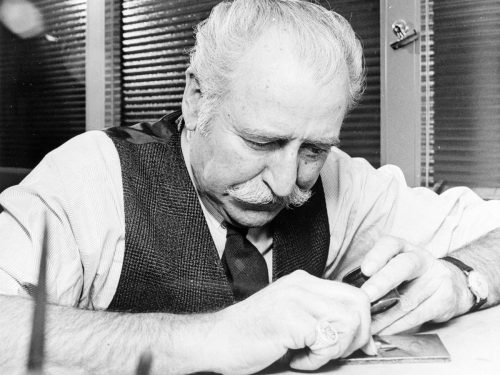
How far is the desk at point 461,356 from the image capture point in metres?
0.87

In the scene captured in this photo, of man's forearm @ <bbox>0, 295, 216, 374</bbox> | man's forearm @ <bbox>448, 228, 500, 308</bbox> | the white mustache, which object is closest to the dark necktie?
the white mustache

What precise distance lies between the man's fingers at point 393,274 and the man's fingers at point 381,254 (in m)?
0.01

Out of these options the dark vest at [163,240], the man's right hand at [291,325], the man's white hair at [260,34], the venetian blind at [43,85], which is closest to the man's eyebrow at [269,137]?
the man's white hair at [260,34]

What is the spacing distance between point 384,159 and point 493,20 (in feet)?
2.56

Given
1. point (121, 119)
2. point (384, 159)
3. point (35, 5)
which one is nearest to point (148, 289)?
point (384, 159)

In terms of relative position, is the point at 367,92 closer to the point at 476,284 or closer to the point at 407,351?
the point at 476,284

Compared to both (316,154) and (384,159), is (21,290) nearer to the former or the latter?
(316,154)

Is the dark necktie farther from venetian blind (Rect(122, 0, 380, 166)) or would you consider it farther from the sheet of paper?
venetian blind (Rect(122, 0, 380, 166))

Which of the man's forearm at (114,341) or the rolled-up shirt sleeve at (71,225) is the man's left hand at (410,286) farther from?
the rolled-up shirt sleeve at (71,225)

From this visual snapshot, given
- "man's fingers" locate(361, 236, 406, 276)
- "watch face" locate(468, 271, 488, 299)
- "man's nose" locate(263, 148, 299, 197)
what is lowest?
"watch face" locate(468, 271, 488, 299)

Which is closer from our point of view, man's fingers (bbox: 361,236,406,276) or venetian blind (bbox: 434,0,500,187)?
man's fingers (bbox: 361,236,406,276)

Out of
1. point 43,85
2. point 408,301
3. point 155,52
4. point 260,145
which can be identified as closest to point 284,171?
point 260,145

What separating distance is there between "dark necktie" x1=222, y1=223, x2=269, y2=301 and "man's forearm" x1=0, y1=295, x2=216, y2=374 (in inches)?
14.9

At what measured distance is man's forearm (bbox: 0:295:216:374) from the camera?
0.86 metres
